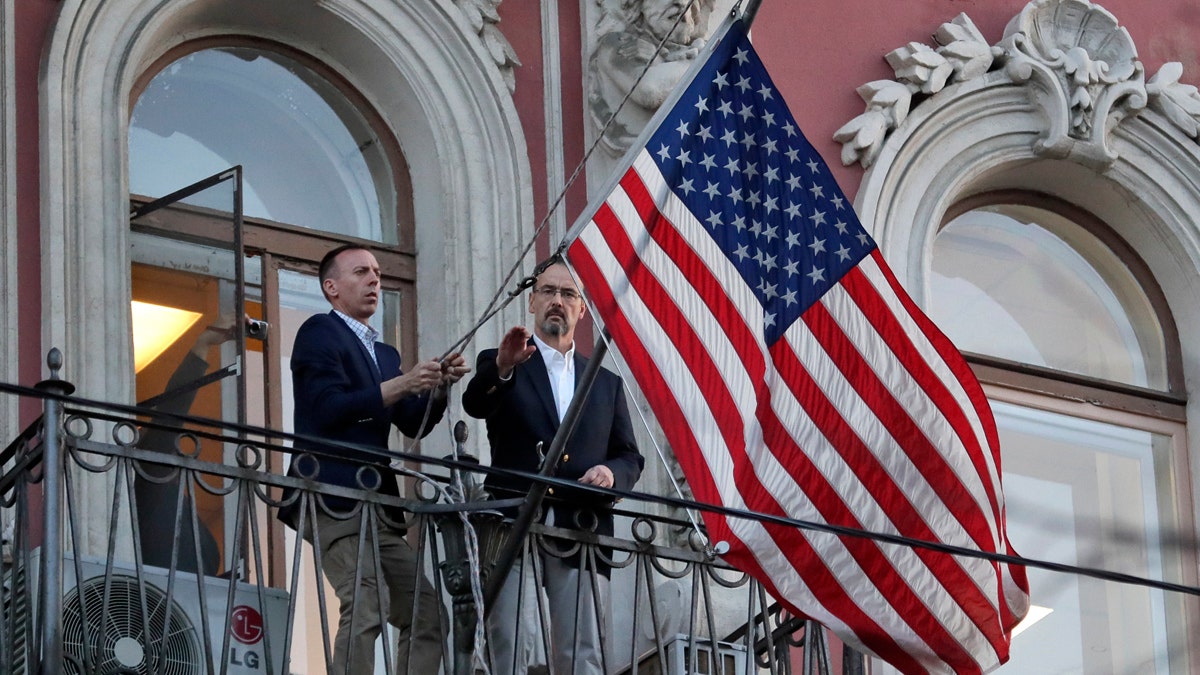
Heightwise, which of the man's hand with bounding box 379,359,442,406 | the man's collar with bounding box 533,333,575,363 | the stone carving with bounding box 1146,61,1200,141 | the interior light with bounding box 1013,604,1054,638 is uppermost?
the stone carving with bounding box 1146,61,1200,141

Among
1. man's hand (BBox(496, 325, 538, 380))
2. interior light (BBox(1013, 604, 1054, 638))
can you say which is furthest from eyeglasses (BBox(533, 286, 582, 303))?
interior light (BBox(1013, 604, 1054, 638))

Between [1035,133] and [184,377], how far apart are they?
4.22m

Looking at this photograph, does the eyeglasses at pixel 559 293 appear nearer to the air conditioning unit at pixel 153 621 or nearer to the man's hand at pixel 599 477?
the man's hand at pixel 599 477

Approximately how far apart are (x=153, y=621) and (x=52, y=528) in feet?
2.21

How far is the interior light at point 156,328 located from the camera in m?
10.4

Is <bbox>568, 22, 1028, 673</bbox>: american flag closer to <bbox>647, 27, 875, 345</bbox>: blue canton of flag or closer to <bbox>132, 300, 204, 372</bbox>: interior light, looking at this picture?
<bbox>647, 27, 875, 345</bbox>: blue canton of flag

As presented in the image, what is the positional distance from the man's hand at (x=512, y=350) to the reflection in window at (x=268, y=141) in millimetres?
2070

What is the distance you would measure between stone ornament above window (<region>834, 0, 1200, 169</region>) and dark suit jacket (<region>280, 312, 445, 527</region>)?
3254 millimetres

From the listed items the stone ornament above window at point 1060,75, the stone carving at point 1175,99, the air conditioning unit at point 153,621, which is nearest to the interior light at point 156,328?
the air conditioning unit at point 153,621

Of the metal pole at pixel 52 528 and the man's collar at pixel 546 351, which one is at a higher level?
the man's collar at pixel 546 351

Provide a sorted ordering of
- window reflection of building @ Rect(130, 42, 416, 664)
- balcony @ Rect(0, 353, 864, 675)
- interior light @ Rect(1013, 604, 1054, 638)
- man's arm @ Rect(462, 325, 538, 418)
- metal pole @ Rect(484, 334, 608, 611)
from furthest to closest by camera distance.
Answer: interior light @ Rect(1013, 604, 1054, 638) < window reflection of building @ Rect(130, 42, 416, 664) < man's arm @ Rect(462, 325, 538, 418) < metal pole @ Rect(484, 334, 608, 611) < balcony @ Rect(0, 353, 864, 675)

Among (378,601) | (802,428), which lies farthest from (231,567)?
(802,428)

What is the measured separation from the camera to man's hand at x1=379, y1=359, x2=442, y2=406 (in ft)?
29.9

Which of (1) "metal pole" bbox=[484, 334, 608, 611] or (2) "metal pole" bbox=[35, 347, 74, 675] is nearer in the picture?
(2) "metal pole" bbox=[35, 347, 74, 675]
